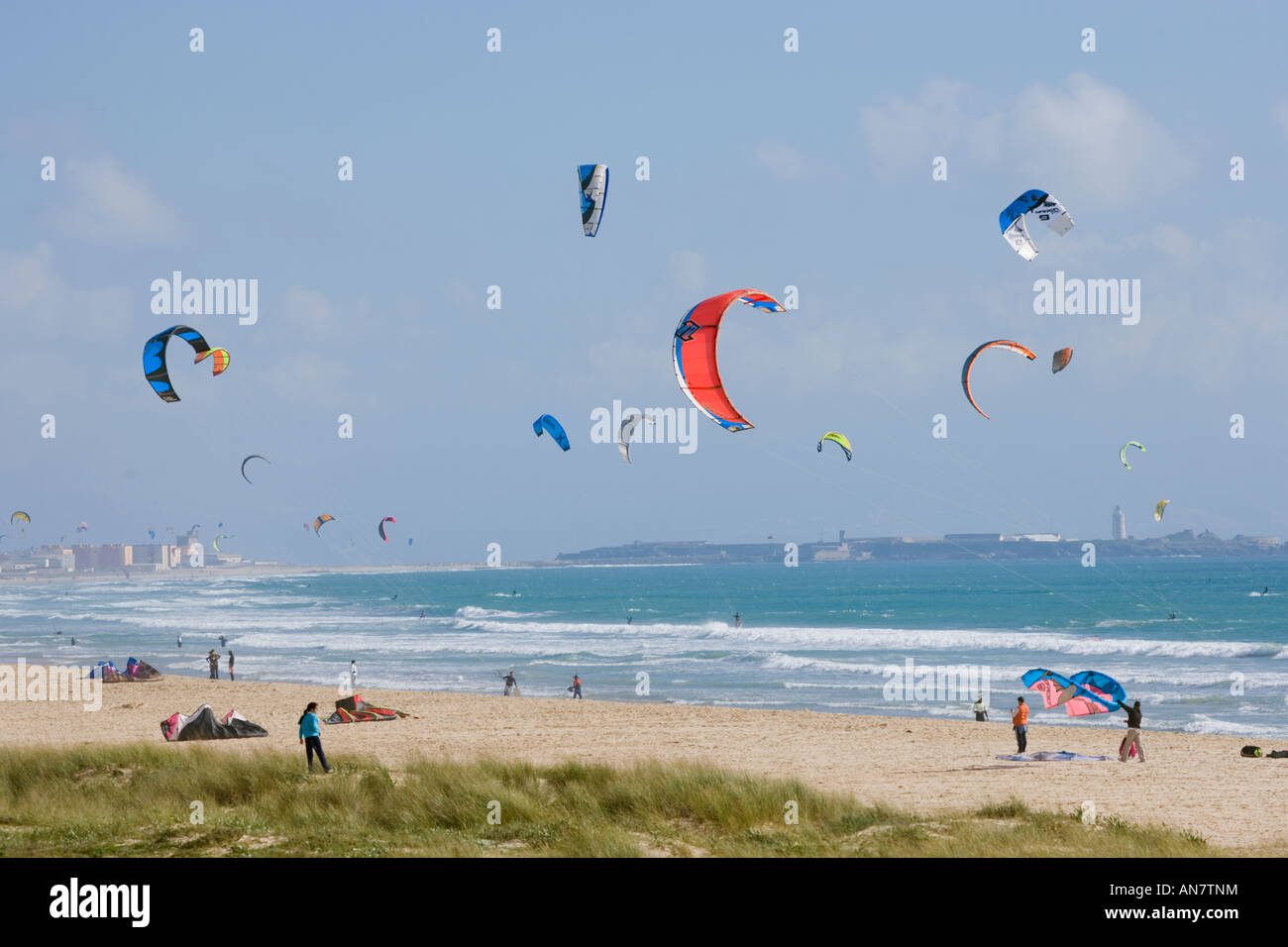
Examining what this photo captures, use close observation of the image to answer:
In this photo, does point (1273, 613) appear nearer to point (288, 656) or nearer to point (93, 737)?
point (288, 656)

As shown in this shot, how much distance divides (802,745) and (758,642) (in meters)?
30.9

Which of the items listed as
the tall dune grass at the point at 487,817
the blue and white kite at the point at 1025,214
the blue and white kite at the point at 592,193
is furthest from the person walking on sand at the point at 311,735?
the blue and white kite at the point at 1025,214

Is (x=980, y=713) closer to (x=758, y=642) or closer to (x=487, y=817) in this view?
(x=487, y=817)

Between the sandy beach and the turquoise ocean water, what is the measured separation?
312cm

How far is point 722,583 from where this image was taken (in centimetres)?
12488

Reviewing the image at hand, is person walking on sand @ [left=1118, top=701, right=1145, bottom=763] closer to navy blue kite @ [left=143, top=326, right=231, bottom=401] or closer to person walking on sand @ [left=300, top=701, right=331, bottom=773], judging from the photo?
person walking on sand @ [left=300, top=701, right=331, bottom=773]

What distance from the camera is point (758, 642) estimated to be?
162ft

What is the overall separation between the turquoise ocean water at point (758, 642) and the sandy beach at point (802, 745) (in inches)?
123

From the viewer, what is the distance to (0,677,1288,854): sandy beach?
41.5 feet

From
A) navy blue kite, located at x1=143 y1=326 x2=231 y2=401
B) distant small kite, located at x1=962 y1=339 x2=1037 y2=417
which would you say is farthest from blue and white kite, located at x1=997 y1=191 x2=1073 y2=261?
navy blue kite, located at x1=143 y1=326 x2=231 y2=401

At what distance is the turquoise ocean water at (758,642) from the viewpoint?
2989cm

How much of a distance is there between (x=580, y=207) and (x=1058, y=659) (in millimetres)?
29374

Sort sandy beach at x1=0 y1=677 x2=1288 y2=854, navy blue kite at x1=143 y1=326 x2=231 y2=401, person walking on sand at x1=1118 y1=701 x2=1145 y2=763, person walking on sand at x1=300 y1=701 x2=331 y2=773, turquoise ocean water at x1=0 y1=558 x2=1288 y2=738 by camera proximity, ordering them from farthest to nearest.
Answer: turquoise ocean water at x1=0 y1=558 x2=1288 y2=738
navy blue kite at x1=143 y1=326 x2=231 y2=401
person walking on sand at x1=1118 y1=701 x2=1145 y2=763
person walking on sand at x1=300 y1=701 x2=331 y2=773
sandy beach at x1=0 y1=677 x2=1288 y2=854
